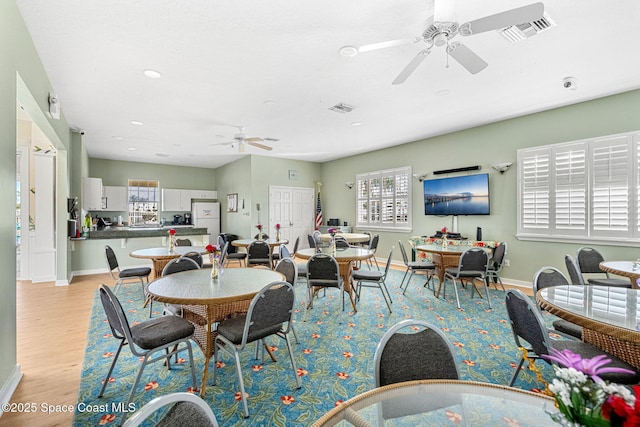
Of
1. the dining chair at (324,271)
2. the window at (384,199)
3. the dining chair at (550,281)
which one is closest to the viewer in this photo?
the dining chair at (550,281)

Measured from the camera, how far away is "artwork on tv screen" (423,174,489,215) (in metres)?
5.66

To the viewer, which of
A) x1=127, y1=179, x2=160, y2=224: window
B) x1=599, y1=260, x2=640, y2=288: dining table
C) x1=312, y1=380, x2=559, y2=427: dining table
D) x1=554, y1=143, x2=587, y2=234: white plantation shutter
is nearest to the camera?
x1=312, y1=380, x2=559, y2=427: dining table

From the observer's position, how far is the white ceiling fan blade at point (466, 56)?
2496 mm

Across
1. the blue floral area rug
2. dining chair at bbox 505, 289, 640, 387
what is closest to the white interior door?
the blue floral area rug

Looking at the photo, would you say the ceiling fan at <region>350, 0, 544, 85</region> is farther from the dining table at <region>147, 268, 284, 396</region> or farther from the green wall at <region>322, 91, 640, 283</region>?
the green wall at <region>322, 91, 640, 283</region>

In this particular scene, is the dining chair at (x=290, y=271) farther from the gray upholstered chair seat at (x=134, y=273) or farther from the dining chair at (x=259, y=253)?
the gray upholstered chair seat at (x=134, y=273)

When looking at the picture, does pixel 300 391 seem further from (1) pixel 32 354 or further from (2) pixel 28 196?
(2) pixel 28 196

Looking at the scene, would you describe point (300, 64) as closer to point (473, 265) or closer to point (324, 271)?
point (324, 271)

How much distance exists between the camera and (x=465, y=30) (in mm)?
2234

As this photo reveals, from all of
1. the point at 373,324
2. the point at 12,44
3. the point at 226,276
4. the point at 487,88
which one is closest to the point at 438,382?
the point at 226,276

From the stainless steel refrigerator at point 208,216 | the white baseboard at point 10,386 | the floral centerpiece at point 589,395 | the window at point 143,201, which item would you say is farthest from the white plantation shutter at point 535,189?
the window at point 143,201

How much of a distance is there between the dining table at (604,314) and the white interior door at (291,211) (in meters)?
7.10

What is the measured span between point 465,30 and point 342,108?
2.61m

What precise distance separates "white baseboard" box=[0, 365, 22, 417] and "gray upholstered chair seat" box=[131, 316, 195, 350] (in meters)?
0.91
